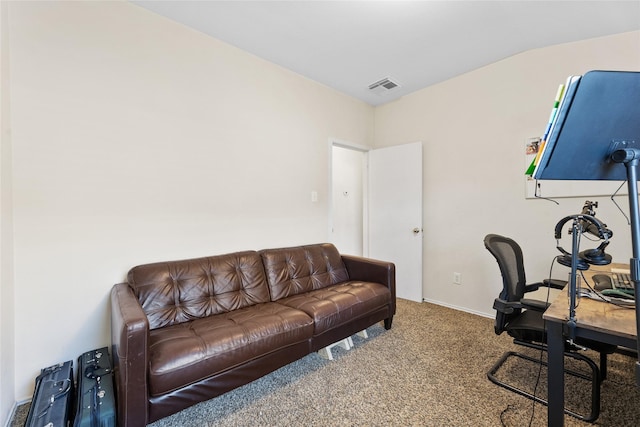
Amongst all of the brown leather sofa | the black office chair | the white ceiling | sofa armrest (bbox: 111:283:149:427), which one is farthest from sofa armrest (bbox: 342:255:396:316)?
the white ceiling

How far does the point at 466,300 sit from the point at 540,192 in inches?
52.7

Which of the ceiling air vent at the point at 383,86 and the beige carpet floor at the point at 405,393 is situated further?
the ceiling air vent at the point at 383,86

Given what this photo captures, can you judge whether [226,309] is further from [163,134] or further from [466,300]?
[466,300]

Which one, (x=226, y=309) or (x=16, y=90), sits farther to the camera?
(x=226, y=309)

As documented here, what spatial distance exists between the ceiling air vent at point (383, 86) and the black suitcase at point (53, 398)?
363cm

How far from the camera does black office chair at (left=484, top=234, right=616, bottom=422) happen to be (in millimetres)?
1558

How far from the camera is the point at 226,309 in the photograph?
6.77 feet

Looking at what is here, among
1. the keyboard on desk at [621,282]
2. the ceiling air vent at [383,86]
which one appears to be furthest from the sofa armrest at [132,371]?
the ceiling air vent at [383,86]

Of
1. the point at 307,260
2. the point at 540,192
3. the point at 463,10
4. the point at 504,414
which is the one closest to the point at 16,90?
the point at 307,260

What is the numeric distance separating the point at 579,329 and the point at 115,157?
9.04 ft

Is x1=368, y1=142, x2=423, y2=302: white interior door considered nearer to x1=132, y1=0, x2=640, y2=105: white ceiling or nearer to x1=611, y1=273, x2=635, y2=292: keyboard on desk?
x1=132, y1=0, x2=640, y2=105: white ceiling

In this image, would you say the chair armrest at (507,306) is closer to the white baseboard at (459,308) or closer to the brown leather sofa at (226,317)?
the brown leather sofa at (226,317)

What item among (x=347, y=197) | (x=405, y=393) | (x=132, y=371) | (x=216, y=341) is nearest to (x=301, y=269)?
(x=216, y=341)

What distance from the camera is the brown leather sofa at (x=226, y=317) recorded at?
1.33 metres
